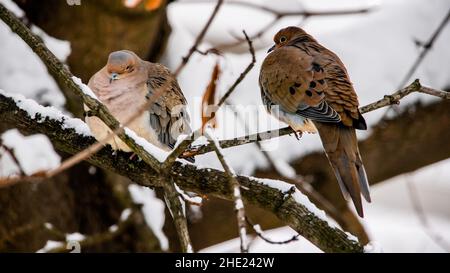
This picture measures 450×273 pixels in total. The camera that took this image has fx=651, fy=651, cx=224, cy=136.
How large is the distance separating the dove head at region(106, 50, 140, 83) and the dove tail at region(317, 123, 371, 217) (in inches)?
31.4

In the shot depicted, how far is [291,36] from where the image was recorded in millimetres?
3219

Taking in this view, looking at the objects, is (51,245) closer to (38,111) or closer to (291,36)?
(38,111)

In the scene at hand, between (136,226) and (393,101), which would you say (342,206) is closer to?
(136,226)

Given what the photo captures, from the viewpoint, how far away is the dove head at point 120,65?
248 centimetres

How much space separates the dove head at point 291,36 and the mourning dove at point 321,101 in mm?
61

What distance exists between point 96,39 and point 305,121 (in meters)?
1.27

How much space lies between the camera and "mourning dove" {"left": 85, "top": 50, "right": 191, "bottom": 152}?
2.50m

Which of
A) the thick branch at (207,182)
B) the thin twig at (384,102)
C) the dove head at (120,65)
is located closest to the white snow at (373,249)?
the thick branch at (207,182)

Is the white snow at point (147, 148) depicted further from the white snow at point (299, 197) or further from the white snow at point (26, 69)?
the white snow at point (26, 69)

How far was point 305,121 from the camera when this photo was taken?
277 centimetres

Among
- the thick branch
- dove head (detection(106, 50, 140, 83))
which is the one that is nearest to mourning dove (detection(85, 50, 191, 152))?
dove head (detection(106, 50, 140, 83))
